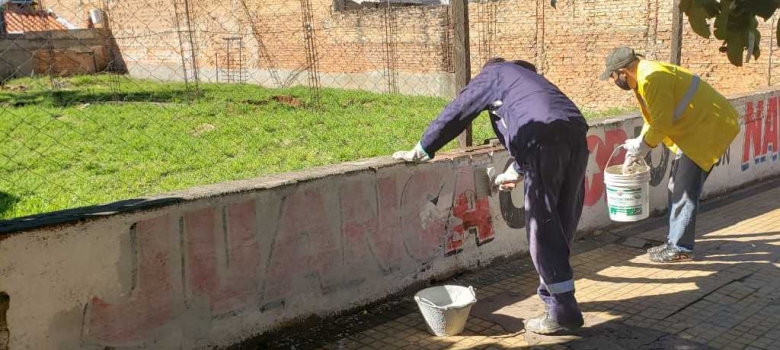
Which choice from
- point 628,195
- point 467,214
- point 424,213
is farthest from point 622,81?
point 424,213

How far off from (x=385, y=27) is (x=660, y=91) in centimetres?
1523

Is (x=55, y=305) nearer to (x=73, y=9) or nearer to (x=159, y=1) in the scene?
(x=159, y=1)

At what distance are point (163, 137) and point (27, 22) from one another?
18480mm

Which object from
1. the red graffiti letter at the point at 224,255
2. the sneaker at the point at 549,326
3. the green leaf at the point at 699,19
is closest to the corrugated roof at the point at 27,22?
the red graffiti letter at the point at 224,255

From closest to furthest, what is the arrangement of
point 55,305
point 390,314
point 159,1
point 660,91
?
point 55,305 < point 390,314 < point 660,91 < point 159,1

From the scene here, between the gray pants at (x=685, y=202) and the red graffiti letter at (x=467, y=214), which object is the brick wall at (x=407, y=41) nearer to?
the gray pants at (x=685, y=202)

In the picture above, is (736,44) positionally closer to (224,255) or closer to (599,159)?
(224,255)

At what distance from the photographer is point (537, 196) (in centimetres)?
425

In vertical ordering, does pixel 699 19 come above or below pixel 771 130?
above

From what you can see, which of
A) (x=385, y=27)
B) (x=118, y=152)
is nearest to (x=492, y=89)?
(x=118, y=152)

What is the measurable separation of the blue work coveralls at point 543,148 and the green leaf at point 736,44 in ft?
5.68

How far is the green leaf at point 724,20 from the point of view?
2371mm

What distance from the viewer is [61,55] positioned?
20.1m

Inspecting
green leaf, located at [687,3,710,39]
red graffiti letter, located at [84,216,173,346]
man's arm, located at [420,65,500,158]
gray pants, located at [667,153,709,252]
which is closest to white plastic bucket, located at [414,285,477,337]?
man's arm, located at [420,65,500,158]
